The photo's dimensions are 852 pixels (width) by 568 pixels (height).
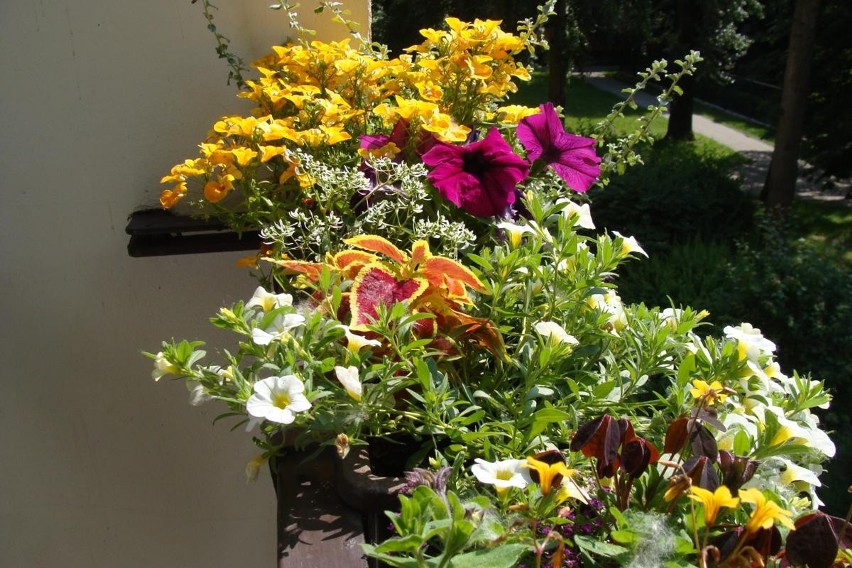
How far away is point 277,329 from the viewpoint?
104 centimetres

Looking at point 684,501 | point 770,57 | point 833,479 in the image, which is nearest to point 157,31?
point 684,501

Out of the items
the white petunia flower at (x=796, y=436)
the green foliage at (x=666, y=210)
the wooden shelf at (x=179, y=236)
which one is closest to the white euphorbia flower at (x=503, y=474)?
the white petunia flower at (x=796, y=436)

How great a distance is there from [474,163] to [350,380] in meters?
0.54

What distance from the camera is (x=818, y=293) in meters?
4.43

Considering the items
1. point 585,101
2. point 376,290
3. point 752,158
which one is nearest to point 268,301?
point 376,290

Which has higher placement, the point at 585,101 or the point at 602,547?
the point at 602,547

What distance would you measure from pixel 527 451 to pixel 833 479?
10.1 ft

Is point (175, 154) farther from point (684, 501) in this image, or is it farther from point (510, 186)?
point (684, 501)

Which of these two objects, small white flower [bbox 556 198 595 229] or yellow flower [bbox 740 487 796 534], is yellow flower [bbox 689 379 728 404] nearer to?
yellow flower [bbox 740 487 796 534]

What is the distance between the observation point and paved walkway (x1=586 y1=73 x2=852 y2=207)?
38.0ft

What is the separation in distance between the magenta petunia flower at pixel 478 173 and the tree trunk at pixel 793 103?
6.83m

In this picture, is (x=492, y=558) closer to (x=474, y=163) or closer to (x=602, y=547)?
(x=602, y=547)

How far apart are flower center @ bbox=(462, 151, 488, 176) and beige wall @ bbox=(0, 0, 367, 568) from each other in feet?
2.24

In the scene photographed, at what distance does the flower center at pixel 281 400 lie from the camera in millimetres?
937
